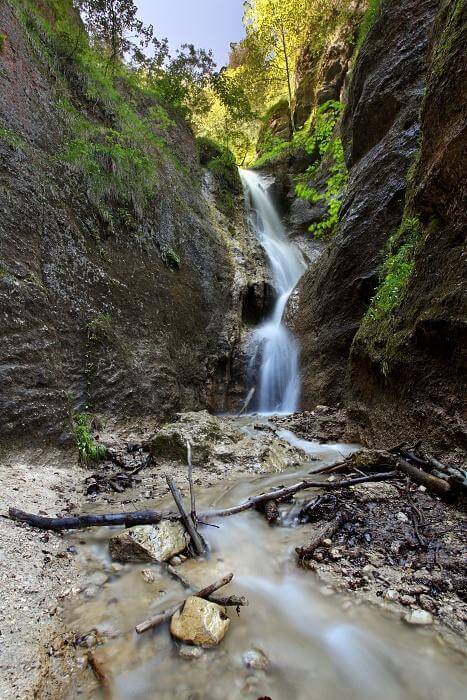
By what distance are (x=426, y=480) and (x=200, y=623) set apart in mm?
2449

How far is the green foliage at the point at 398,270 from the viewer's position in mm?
5379

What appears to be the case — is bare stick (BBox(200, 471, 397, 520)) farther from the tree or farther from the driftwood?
the tree

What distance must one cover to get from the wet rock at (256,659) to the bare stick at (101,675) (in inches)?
25.7

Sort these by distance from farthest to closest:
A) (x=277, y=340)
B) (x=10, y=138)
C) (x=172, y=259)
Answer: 1. (x=277, y=340)
2. (x=172, y=259)
3. (x=10, y=138)

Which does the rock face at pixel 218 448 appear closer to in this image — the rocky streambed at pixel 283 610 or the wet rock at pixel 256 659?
the rocky streambed at pixel 283 610

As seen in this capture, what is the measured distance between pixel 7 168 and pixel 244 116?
45.0 feet

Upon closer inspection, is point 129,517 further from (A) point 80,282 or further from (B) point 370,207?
(B) point 370,207

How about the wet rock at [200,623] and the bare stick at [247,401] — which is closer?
the wet rock at [200,623]

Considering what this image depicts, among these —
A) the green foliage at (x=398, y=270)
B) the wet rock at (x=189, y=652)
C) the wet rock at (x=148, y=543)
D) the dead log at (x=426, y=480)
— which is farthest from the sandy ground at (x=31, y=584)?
the green foliage at (x=398, y=270)

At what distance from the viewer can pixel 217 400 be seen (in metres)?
8.88

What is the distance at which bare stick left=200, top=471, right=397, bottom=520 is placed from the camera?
3.18 m

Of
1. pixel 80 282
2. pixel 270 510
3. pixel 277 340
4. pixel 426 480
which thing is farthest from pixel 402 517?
pixel 277 340

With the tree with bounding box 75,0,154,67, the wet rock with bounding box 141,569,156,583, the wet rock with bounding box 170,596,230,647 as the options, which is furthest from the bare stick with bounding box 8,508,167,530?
the tree with bounding box 75,0,154,67

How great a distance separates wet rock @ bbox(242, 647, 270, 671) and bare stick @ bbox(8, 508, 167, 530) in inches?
49.3
